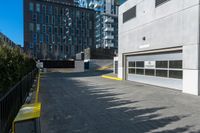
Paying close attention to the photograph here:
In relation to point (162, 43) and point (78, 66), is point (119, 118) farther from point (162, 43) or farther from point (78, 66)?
point (78, 66)

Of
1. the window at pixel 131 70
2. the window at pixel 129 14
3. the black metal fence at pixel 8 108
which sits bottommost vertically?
the black metal fence at pixel 8 108

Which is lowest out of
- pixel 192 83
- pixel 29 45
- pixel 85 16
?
pixel 192 83

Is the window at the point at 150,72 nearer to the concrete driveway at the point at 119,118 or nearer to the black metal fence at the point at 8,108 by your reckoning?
the concrete driveway at the point at 119,118

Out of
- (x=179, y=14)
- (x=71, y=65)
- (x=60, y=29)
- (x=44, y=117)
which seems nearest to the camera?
(x=44, y=117)

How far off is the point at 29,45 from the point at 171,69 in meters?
61.8

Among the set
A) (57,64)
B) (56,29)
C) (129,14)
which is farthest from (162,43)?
(56,29)

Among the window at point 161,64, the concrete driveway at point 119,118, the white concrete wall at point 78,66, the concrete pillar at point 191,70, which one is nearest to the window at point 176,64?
the window at point 161,64

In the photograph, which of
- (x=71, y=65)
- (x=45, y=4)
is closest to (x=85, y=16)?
(x=45, y=4)

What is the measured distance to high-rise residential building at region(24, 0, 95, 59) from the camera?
2574 inches

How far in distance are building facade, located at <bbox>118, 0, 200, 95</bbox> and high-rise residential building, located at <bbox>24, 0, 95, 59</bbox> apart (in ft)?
170

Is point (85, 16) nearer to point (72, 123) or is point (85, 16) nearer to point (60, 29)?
point (60, 29)

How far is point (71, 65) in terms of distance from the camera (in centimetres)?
3819

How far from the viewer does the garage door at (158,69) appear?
1168 centimetres

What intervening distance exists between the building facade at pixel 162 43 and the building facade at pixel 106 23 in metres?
52.9
